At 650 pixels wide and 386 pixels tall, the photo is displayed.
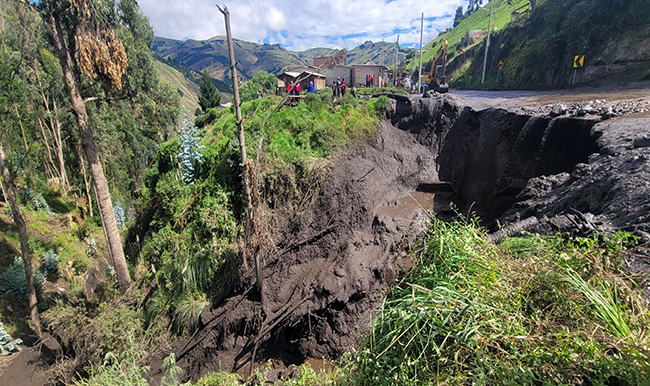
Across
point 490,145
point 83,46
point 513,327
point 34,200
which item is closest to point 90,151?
point 83,46

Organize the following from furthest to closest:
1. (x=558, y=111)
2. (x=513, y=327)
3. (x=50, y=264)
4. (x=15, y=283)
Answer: (x=50, y=264) → (x=15, y=283) → (x=558, y=111) → (x=513, y=327)

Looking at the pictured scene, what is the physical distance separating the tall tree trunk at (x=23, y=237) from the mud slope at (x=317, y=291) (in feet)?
24.0

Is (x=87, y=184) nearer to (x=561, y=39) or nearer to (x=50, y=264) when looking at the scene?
(x=50, y=264)

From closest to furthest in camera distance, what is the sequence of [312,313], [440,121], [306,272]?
[312,313], [306,272], [440,121]

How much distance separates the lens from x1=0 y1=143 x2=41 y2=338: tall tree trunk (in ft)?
30.7

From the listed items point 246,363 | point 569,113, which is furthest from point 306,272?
point 569,113

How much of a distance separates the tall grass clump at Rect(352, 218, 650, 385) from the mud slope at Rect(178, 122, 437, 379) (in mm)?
3129

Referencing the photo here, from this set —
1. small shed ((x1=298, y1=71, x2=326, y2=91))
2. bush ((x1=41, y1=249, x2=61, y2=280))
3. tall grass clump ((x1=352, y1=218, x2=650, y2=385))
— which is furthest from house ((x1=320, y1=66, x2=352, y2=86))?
tall grass clump ((x1=352, y1=218, x2=650, y2=385))

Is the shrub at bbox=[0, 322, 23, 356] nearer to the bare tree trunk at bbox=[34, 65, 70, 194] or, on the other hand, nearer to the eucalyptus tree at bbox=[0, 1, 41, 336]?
the eucalyptus tree at bbox=[0, 1, 41, 336]

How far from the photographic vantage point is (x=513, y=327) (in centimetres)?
272

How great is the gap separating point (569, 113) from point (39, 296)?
20923 millimetres

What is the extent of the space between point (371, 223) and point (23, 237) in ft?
38.3

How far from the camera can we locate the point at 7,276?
12.1 m

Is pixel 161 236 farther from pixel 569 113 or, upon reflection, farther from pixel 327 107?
pixel 569 113
